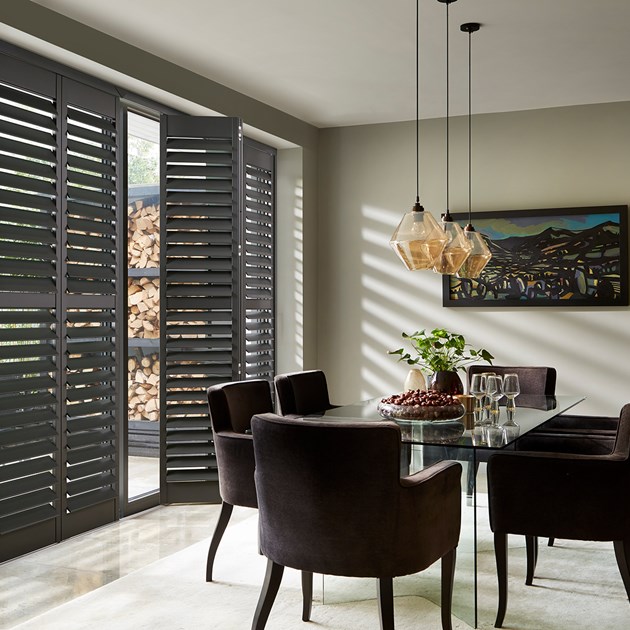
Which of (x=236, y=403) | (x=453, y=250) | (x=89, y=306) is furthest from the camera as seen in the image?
(x=89, y=306)

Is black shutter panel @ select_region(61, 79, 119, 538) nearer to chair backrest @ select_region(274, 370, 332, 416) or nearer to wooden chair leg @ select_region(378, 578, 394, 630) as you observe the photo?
chair backrest @ select_region(274, 370, 332, 416)

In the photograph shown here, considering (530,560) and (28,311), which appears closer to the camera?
(530,560)

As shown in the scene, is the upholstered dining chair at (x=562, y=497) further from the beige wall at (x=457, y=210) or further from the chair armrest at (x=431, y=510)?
the beige wall at (x=457, y=210)

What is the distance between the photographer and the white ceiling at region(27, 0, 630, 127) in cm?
381

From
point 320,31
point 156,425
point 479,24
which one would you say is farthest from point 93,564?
point 479,24

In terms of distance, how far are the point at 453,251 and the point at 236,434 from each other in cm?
128

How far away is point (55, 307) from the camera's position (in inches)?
156

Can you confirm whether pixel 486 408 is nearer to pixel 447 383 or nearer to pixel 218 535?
pixel 447 383

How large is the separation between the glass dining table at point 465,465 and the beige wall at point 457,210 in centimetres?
161

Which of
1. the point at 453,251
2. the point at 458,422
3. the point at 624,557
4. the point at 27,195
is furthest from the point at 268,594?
the point at 27,195

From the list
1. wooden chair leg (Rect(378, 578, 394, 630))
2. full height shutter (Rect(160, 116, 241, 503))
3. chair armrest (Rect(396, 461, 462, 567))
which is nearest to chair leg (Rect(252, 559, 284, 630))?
wooden chair leg (Rect(378, 578, 394, 630))

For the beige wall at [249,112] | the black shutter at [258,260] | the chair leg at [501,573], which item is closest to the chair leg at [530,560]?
the chair leg at [501,573]

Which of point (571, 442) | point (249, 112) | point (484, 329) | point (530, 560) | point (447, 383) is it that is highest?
point (249, 112)

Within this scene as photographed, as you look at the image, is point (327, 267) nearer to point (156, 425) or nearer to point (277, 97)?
point (277, 97)
